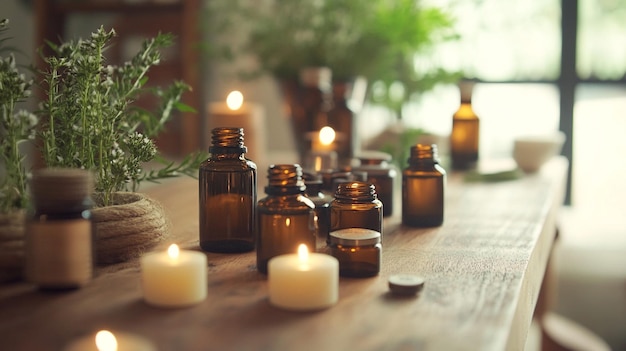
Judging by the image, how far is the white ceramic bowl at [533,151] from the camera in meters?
2.19

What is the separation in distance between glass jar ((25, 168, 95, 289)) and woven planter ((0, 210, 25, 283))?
35 millimetres

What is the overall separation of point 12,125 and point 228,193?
309 mm

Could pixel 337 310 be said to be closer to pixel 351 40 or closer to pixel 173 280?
pixel 173 280

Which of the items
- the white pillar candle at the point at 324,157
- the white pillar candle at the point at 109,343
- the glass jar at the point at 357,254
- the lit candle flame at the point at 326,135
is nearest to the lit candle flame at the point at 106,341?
the white pillar candle at the point at 109,343

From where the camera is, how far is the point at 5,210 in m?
1.04

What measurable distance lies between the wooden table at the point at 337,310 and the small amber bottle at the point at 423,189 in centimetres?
11

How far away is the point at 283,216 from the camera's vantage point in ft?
3.42

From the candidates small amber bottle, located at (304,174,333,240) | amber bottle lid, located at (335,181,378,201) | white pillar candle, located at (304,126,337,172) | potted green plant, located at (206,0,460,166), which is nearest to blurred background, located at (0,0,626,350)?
potted green plant, located at (206,0,460,166)

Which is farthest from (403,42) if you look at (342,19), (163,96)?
(163,96)

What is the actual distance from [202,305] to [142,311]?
67mm

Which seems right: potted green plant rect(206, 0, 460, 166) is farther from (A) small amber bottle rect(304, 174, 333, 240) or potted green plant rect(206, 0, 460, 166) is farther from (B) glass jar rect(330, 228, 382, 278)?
(B) glass jar rect(330, 228, 382, 278)

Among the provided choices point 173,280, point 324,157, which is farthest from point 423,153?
point 173,280

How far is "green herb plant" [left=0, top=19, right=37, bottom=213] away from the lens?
0.99m

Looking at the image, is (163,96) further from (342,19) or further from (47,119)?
(342,19)
